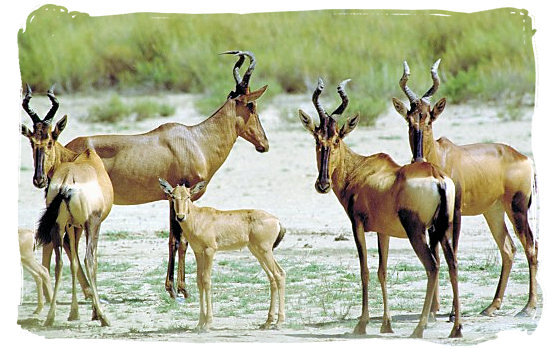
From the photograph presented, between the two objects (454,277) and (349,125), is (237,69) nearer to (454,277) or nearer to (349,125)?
(349,125)

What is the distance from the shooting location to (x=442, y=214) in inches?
418

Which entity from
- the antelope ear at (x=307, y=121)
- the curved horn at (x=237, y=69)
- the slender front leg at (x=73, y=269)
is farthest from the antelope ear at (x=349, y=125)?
the slender front leg at (x=73, y=269)

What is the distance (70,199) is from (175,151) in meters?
1.36

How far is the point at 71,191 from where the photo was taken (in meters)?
11.0

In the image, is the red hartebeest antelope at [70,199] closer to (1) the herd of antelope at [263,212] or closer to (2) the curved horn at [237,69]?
(1) the herd of antelope at [263,212]

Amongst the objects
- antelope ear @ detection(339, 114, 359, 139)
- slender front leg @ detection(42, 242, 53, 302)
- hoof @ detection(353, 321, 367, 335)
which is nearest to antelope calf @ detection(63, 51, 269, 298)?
slender front leg @ detection(42, 242, 53, 302)

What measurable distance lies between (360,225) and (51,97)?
8.92 feet

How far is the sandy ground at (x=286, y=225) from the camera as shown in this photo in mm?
11211

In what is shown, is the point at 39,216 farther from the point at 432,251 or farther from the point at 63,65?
the point at 432,251

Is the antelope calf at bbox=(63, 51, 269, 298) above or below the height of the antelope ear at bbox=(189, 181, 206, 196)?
above

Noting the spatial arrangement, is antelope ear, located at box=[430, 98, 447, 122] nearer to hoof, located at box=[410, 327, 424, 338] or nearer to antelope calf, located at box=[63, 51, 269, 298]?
antelope calf, located at box=[63, 51, 269, 298]

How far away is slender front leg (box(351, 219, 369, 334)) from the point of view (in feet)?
35.9

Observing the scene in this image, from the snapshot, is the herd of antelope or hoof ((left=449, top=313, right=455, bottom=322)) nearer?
the herd of antelope

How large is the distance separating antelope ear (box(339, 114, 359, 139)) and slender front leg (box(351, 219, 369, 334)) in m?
0.68
